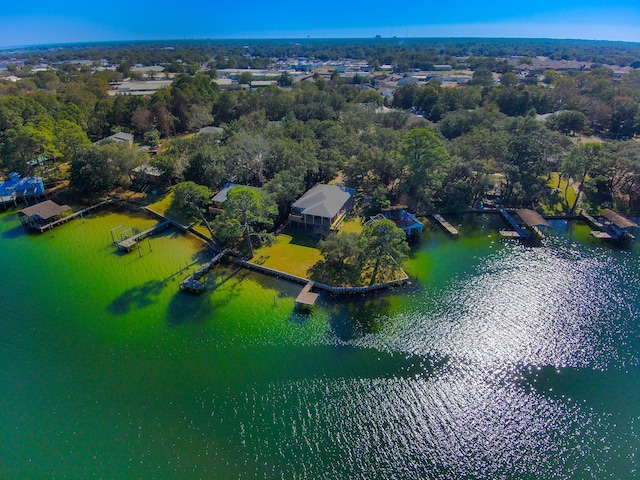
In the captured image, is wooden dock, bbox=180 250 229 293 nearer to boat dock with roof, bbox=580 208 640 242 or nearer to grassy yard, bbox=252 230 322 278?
grassy yard, bbox=252 230 322 278

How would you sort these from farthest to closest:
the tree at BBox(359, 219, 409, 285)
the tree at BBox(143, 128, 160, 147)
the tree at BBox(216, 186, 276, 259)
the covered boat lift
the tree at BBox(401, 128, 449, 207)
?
the tree at BBox(143, 128, 160, 147)
the tree at BBox(401, 128, 449, 207)
the covered boat lift
the tree at BBox(216, 186, 276, 259)
the tree at BBox(359, 219, 409, 285)

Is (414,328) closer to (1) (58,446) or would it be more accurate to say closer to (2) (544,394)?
(2) (544,394)

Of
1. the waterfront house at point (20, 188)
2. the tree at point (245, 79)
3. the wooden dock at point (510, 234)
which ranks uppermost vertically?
the tree at point (245, 79)

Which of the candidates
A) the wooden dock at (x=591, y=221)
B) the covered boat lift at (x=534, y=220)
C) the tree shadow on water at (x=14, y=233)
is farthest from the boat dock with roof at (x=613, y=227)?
the tree shadow on water at (x=14, y=233)

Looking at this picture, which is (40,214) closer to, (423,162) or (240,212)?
(240,212)

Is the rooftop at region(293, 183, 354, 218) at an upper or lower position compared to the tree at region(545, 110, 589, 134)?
lower

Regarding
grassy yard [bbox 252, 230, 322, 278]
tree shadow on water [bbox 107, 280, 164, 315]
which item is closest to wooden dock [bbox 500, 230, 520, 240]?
grassy yard [bbox 252, 230, 322, 278]

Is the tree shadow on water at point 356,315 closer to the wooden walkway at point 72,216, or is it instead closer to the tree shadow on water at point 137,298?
the tree shadow on water at point 137,298
